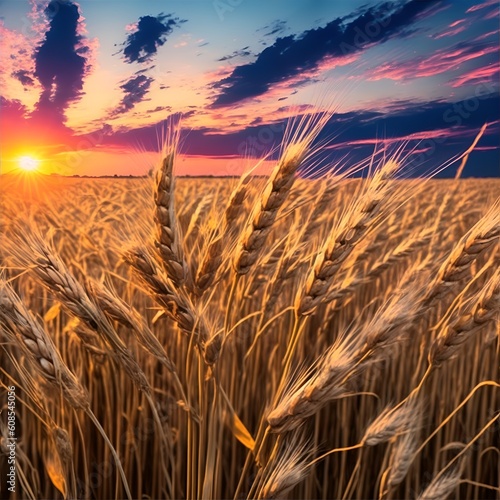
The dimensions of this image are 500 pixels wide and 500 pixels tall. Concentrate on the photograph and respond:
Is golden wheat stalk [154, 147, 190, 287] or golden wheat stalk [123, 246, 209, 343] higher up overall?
golden wheat stalk [154, 147, 190, 287]

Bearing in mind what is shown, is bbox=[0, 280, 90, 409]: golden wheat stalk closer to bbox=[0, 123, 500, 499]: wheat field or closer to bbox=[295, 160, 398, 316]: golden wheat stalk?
bbox=[0, 123, 500, 499]: wheat field

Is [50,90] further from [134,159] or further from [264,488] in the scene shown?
[264,488]

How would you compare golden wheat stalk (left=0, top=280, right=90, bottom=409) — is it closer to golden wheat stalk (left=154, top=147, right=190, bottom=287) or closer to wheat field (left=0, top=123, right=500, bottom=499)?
wheat field (left=0, top=123, right=500, bottom=499)

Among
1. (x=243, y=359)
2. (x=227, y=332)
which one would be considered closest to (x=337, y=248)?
(x=227, y=332)

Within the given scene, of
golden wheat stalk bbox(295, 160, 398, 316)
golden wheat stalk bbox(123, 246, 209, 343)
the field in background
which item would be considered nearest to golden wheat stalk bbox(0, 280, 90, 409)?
the field in background

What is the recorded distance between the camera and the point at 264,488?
76cm

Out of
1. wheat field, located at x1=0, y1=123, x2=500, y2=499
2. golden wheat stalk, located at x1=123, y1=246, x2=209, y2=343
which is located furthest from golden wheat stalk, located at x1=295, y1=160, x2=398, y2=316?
golden wheat stalk, located at x1=123, y1=246, x2=209, y2=343

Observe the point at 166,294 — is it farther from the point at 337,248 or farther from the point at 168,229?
the point at 337,248

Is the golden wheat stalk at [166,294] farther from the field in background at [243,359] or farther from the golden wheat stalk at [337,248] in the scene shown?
the golden wheat stalk at [337,248]

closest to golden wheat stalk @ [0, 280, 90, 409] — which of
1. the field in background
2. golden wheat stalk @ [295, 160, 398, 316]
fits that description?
the field in background

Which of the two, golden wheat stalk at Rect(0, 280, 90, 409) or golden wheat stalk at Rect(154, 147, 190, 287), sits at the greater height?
golden wheat stalk at Rect(154, 147, 190, 287)

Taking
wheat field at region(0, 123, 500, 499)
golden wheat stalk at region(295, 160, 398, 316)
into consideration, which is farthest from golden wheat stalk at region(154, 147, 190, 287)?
golden wheat stalk at region(295, 160, 398, 316)

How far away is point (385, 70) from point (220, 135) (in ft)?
2.75

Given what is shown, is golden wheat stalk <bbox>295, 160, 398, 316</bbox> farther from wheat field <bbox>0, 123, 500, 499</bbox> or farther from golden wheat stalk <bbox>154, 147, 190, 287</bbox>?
golden wheat stalk <bbox>154, 147, 190, 287</bbox>
